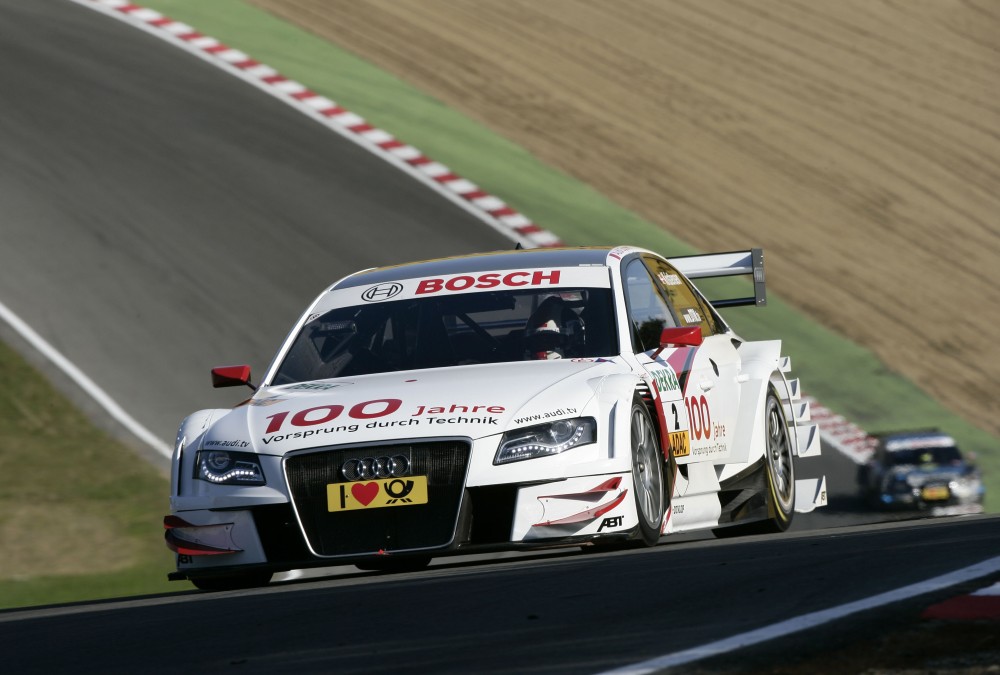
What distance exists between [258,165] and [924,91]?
1268cm

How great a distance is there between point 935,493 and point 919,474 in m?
1.06

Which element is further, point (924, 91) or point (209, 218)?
point (924, 91)

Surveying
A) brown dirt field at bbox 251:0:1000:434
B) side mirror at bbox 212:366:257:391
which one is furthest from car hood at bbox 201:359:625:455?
brown dirt field at bbox 251:0:1000:434

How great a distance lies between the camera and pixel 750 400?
9.29m

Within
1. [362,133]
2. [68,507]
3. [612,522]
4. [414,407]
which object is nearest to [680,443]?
[612,522]

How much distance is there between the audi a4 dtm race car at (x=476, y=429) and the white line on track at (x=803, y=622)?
1.83 metres

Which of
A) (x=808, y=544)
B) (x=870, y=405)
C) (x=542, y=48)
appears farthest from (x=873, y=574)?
(x=542, y=48)

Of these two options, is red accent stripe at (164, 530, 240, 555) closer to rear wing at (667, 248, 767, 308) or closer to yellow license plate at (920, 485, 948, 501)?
rear wing at (667, 248, 767, 308)

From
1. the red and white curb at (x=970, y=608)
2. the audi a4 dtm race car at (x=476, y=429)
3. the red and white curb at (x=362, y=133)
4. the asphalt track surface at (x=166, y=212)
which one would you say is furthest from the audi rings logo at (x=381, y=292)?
the red and white curb at (x=362, y=133)

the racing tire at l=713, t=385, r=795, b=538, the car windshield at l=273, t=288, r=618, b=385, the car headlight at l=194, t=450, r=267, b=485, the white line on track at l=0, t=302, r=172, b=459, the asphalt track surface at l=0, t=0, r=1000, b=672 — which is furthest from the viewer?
the white line on track at l=0, t=302, r=172, b=459

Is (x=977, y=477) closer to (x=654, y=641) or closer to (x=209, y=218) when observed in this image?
(x=209, y=218)

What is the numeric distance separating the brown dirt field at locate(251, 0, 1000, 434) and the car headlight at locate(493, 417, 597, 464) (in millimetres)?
11572

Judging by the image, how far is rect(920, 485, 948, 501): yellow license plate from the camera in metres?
16.8

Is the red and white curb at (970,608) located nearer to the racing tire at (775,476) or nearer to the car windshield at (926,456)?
the racing tire at (775,476)
